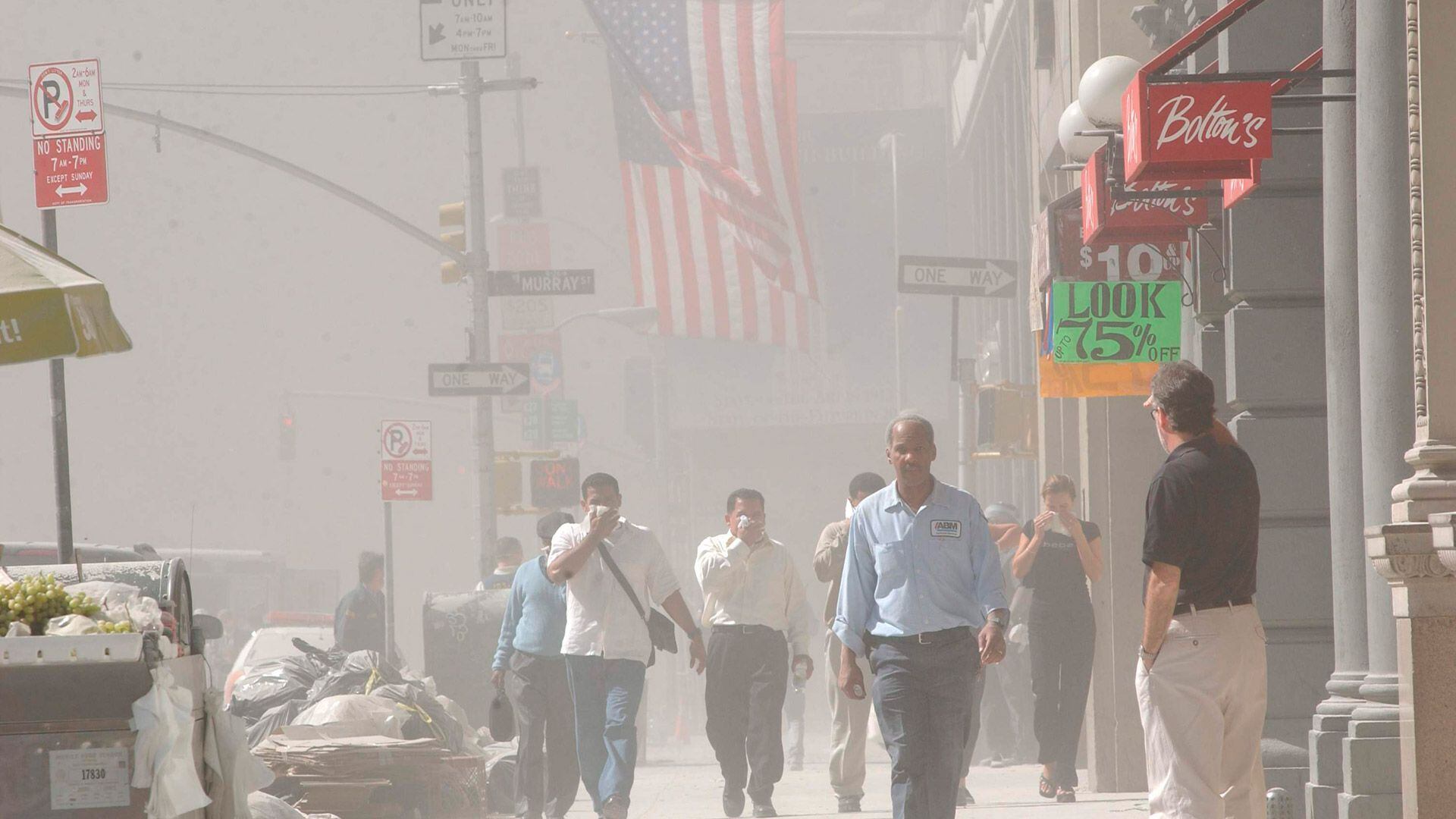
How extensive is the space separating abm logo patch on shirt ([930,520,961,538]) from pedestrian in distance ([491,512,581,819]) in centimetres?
455

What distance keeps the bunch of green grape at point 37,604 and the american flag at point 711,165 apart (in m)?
17.7

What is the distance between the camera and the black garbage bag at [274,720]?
503 inches

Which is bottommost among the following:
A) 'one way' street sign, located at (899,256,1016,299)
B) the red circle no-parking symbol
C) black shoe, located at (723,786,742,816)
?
black shoe, located at (723,786,742,816)

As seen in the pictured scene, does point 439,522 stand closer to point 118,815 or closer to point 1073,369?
point 1073,369

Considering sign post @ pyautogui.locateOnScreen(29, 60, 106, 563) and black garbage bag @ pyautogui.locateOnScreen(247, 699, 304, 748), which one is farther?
black garbage bag @ pyautogui.locateOnScreen(247, 699, 304, 748)

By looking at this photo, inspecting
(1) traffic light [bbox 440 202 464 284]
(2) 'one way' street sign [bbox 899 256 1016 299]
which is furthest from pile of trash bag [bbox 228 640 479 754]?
(1) traffic light [bbox 440 202 464 284]

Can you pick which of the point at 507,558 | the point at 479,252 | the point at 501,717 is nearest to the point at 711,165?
the point at 479,252

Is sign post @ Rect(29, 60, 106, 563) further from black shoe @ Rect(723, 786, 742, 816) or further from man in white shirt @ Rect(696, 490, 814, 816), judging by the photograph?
black shoe @ Rect(723, 786, 742, 816)

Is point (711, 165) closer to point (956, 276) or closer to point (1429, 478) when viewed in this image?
point (956, 276)

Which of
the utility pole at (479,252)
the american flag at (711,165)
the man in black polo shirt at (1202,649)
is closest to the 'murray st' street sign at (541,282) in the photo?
the utility pole at (479,252)

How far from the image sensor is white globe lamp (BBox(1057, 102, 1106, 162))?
12047 millimetres

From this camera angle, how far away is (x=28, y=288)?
7.96 meters

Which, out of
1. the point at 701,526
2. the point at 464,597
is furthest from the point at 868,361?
the point at 464,597

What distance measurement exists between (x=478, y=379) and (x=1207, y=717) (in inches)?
606
